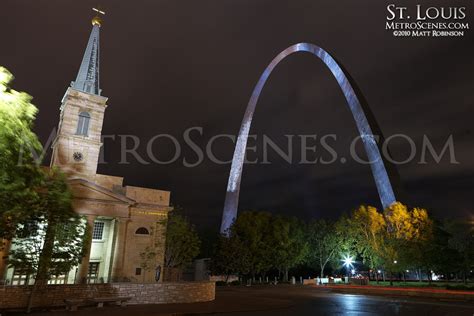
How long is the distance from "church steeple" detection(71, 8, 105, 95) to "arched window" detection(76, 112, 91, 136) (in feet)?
10.5

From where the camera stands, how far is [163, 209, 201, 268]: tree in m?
33.2

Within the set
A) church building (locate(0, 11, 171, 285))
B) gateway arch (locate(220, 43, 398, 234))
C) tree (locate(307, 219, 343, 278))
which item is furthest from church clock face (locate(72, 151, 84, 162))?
tree (locate(307, 219, 343, 278))

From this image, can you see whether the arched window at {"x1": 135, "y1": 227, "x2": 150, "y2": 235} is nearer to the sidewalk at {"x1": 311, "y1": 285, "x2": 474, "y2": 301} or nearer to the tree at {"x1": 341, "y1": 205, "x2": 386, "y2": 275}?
the sidewalk at {"x1": 311, "y1": 285, "x2": 474, "y2": 301}

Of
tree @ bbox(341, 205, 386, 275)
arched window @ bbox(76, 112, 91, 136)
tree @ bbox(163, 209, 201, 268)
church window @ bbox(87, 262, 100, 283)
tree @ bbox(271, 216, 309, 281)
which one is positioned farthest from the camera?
tree @ bbox(271, 216, 309, 281)

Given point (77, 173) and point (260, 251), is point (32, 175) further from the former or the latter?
point (260, 251)

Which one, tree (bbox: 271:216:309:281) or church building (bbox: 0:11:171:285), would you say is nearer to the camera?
church building (bbox: 0:11:171:285)

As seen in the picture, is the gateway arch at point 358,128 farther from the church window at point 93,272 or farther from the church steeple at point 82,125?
the church steeple at point 82,125

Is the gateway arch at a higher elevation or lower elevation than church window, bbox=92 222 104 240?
higher

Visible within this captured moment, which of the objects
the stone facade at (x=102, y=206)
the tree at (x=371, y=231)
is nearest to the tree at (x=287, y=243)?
the tree at (x=371, y=231)

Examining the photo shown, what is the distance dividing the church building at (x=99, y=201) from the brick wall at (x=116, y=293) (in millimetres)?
11157

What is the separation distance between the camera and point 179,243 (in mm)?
33312

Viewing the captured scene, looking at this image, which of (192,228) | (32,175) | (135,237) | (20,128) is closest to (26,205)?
(32,175)

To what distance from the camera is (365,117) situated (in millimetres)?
46156

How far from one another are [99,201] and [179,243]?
10273 millimetres
